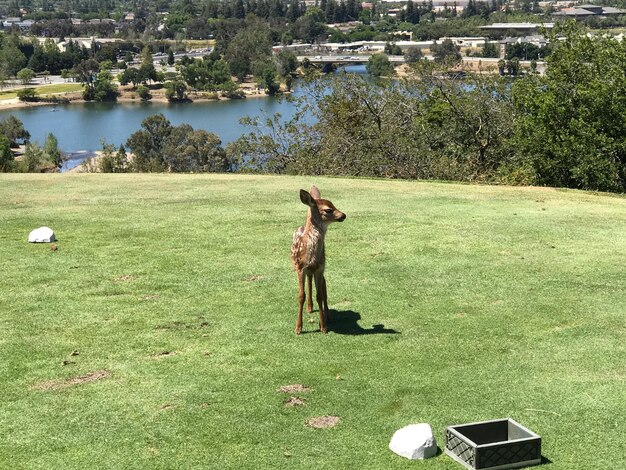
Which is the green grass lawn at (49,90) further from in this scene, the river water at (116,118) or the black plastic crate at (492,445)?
the black plastic crate at (492,445)

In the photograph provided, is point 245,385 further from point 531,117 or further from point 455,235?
point 531,117

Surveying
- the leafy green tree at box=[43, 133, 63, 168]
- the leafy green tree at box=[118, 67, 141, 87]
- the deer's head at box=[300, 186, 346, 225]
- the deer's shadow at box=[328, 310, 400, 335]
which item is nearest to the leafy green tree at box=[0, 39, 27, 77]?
the leafy green tree at box=[118, 67, 141, 87]

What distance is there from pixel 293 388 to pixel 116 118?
108043 mm

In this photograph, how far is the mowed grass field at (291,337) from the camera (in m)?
7.54

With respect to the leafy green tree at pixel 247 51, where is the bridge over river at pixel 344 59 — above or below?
below

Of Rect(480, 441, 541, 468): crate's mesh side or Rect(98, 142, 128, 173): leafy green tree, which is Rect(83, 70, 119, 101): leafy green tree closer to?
Rect(98, 142, 128, 173): leafy green tree

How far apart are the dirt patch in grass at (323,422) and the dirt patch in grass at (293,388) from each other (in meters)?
0.59

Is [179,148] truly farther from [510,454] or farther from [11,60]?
[11,60]

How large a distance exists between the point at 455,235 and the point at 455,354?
5569mm

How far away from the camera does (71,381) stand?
28.6 feet

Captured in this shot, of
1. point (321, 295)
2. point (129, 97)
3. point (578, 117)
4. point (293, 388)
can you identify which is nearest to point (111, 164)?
Result: point (578, 117)

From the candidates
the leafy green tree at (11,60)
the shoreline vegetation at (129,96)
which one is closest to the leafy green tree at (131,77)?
the shoreline vegetation at (129,96)

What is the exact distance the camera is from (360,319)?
10.6m

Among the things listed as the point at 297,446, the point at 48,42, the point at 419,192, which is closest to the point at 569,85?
the point at 419,192
